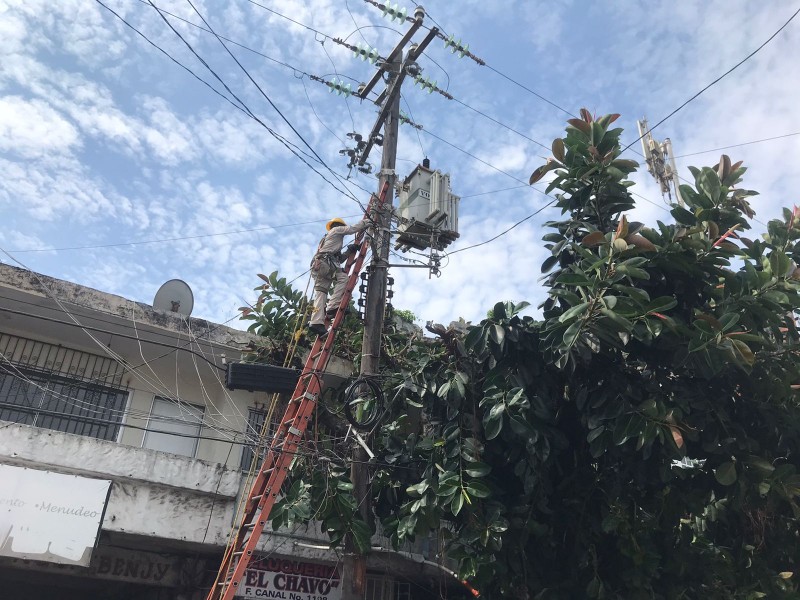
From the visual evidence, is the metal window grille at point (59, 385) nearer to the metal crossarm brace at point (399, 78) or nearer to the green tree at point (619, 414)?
the green tree at point (619, 414)

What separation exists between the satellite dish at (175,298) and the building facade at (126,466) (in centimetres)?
34

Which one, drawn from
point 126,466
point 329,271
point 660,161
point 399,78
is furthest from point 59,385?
point 660,161

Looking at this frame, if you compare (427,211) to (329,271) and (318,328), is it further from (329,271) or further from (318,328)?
(318,328)

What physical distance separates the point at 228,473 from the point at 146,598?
8.42 feet

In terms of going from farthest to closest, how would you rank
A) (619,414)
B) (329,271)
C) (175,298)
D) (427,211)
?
(175,298) → (427,211) → (329,271) → (619,414)

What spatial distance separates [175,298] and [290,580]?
4259 mm

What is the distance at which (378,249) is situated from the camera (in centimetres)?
834

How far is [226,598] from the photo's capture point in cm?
617

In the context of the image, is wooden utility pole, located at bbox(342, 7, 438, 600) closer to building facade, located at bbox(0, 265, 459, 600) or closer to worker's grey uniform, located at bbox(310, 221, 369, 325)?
worker's grey uniform, located at bbox(310, 221, 369, 325)

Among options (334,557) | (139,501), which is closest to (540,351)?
(334,557)

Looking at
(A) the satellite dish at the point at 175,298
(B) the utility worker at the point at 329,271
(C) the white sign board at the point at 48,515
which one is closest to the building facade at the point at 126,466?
(C) the white sign board at the point at 48,515

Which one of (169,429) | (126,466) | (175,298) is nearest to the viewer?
(126,466)

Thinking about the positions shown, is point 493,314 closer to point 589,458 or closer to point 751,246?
point 589,458

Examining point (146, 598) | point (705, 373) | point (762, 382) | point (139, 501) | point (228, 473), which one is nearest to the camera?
point (705, 373)
